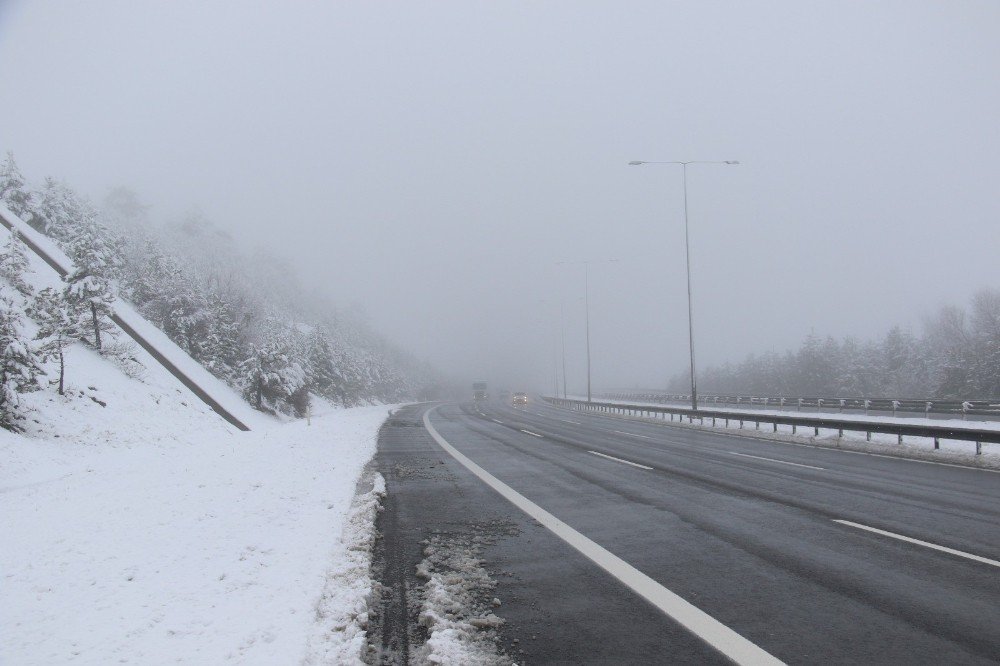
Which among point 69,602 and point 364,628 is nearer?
point 364,628

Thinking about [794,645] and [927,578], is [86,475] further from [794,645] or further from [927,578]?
[927,578]

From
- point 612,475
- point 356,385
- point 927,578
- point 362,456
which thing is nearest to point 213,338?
point 356,385

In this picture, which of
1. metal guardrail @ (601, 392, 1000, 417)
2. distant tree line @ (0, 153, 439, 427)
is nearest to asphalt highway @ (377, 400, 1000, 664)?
distant tree line @ (0, 153, 439, 427)

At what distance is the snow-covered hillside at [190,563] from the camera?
3.99m

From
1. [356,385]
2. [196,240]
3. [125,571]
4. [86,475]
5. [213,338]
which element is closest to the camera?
[125,571]

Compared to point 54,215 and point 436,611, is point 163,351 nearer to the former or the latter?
point 54,215

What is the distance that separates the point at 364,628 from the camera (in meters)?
4.37

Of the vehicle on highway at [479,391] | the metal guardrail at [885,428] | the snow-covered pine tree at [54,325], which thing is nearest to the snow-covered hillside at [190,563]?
the snow-covered pine tree at [54,325]

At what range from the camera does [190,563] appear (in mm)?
5680

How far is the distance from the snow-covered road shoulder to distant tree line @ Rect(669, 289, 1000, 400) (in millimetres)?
49462

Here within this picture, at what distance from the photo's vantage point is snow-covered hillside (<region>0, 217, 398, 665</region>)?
399 cm

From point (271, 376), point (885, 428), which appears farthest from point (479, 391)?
point (885, 428)

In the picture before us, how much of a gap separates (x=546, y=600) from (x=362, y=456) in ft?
36.9

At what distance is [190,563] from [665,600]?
4.34 m
